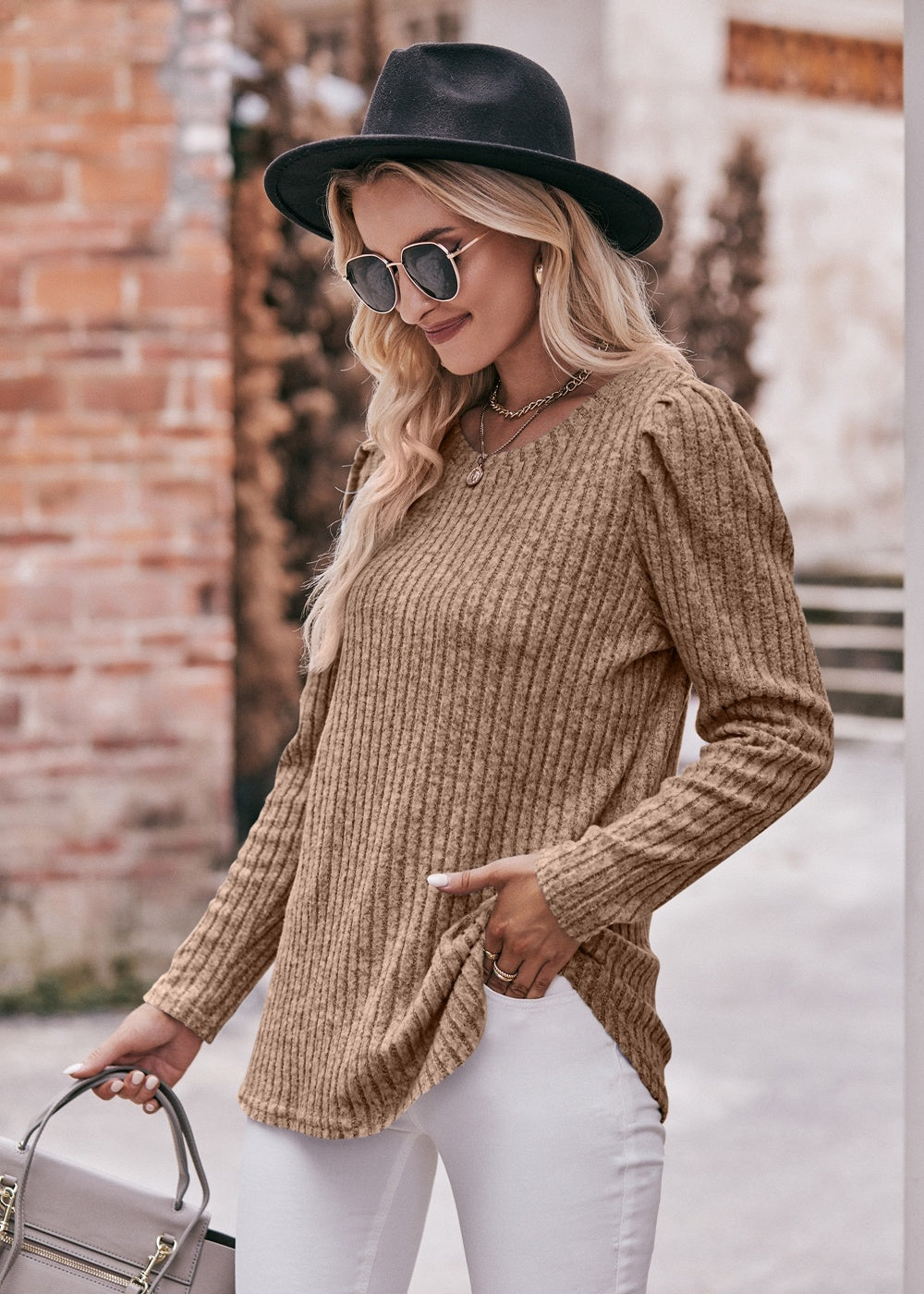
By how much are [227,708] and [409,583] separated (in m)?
3.09

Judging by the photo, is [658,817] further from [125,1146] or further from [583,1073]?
[125,1146]

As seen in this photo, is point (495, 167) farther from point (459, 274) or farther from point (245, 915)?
point (245, 915)

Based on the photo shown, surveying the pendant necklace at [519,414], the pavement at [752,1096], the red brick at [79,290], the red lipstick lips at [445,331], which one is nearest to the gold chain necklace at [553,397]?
the pendant necklace at [519,414]

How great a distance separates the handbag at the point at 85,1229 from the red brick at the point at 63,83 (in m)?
3.60

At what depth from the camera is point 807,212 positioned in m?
6.83

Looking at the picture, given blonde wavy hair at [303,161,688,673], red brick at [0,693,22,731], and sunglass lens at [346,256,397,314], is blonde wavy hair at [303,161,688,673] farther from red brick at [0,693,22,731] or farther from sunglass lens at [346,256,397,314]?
red brick at [0,693,22,731]

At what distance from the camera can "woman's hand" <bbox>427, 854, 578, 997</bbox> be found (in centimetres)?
141

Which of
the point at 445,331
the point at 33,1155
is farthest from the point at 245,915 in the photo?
the point at 445,331

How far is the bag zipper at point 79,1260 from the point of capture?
5.11ft

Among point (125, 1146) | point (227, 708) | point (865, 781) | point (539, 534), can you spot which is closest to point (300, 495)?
point (227, 708)

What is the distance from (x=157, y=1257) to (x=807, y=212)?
623 centimetres

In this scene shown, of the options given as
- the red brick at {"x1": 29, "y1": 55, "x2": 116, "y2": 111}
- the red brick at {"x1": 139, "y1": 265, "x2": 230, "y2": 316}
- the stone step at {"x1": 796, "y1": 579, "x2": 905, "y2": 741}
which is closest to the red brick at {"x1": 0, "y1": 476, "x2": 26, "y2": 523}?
the red brick at {"x1": 139, "y1": 265, "x2": 230, "y2": 316}

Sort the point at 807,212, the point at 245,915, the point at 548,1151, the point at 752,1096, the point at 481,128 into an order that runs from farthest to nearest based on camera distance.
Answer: the point at 807,212 < the point at 752,1096 < the point at 245,915 < the point at 481,128 < the point at 548,1151

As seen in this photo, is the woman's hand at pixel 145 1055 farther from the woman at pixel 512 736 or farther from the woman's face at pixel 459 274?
the woman's face at pixel 459 274
